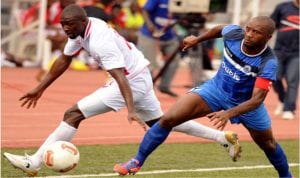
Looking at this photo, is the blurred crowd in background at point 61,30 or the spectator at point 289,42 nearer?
the spectator at point 289,42

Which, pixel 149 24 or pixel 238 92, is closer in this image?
pixel 238 92

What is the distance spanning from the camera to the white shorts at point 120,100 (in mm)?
10711

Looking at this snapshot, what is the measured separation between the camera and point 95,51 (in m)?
10.5

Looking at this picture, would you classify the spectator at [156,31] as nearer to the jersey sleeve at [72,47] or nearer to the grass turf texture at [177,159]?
the grass turf texture at [177,159]

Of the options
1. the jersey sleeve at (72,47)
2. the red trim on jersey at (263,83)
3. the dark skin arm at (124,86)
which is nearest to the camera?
the red trim on jersey at (263,83)

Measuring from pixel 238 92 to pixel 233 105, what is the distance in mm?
154

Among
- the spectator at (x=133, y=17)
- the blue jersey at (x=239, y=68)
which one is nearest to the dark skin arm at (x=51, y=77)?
→ the blue jersey at (x=239, y=68)

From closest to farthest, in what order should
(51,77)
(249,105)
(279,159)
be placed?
(249,105) → (279,159) → (51,77)

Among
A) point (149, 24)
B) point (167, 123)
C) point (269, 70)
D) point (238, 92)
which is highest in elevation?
point (269, 70)

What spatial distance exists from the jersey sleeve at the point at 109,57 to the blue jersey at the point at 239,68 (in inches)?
44.0

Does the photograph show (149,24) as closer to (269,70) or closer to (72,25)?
(72,25)

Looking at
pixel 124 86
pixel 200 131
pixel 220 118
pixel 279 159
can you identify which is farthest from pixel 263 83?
pixel 200 131

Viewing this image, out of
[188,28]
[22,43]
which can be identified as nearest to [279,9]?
[188,28]

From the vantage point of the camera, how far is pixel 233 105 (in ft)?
34.0
